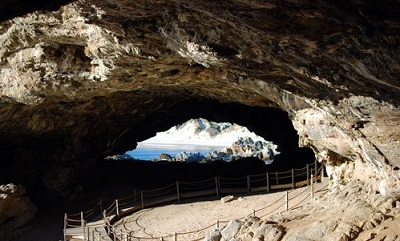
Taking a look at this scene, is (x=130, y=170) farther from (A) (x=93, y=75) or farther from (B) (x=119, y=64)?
(B) (x=119, y=64)

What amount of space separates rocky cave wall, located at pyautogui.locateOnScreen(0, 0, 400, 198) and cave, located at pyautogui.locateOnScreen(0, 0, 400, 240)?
0.03 meters

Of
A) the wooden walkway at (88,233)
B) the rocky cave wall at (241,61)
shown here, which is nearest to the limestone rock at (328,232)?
the rocky cave wall at (241,61)

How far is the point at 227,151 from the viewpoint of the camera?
45.9 m

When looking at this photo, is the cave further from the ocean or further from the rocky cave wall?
the ocean

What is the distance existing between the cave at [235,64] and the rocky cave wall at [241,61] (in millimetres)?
30

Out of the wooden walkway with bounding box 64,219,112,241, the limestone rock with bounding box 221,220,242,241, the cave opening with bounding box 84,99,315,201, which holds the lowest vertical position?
the wooden walkway with bounding box 64,219,112,241

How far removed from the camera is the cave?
565 centimetres

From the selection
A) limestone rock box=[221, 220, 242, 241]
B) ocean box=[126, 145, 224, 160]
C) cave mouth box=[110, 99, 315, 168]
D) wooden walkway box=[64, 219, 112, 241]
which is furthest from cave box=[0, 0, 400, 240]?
ocean box=[126, 145, 224, 160]

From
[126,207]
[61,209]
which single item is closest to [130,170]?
[61,209]

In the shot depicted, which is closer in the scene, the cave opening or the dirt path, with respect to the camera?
the dirt path

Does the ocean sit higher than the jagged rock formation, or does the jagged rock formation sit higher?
the ocean

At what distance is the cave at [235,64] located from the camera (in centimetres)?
565

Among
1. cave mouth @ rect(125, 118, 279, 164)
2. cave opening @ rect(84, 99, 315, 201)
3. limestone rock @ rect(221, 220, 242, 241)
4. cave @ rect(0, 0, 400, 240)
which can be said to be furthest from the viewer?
cave mouth @ rect(125, 118, 279, 164)

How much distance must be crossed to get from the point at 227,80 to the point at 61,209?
1237 cm
